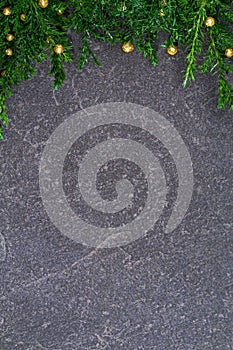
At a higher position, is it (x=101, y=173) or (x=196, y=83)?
(x=196, y=83)

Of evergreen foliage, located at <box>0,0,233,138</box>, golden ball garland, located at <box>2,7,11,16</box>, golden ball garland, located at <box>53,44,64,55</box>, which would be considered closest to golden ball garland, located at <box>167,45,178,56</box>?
evergreen foliage, located at <box>0,0,233,138</box>

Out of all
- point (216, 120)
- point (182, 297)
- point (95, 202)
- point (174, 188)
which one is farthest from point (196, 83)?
point (182, 297)

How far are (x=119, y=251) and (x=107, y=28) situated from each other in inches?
19.8

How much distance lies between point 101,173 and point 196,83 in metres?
0.30

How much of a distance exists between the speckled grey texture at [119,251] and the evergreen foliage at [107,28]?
82 mm

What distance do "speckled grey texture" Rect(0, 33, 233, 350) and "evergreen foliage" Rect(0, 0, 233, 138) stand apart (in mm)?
82

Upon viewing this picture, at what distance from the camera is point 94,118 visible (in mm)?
1409

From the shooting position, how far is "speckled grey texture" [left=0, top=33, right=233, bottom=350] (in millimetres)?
1403

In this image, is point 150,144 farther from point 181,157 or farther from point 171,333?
point 171,333

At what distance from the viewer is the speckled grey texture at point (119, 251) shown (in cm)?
140

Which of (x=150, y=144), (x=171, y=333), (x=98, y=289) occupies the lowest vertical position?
(x=171, y=333)

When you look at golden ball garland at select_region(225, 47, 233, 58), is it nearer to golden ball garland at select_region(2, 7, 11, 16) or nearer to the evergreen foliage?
the evergreen foliage

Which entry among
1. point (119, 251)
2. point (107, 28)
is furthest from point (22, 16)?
point (119, 251)

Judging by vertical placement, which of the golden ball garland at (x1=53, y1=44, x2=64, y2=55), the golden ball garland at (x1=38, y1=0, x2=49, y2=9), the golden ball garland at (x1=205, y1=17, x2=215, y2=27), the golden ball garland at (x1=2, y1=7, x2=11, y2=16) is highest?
the golden ball garland at (x1=38, y1=0, x2=49, y2=9)
